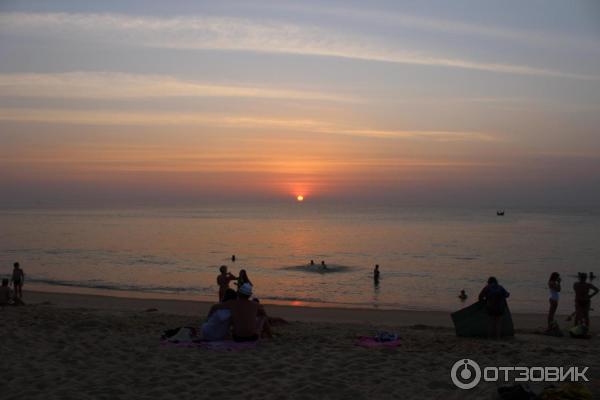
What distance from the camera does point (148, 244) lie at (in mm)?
59375

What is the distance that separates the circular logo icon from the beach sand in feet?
0.39

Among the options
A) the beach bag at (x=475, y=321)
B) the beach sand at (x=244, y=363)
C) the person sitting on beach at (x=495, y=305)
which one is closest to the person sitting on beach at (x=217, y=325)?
the beach sand at (x=244, y=363)

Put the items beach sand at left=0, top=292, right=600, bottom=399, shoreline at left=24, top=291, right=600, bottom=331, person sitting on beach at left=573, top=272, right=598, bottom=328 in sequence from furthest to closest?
shoreline at left=24, top=291, right=600, bottom=331, person sitting on beach at left=573, top=272, right=598, bottom=328, beach sand at left=0, top=292, right=600, bottom=399

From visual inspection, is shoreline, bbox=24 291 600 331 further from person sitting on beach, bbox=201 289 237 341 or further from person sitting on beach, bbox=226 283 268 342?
person sitting on beach, bbox=226 283 268 342

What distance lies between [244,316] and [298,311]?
10804 mm

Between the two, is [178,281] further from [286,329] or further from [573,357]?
[573,357]

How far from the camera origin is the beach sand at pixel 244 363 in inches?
277

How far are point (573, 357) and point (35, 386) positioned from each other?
8159 millimetres

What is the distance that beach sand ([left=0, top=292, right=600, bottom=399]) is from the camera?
7.04 m

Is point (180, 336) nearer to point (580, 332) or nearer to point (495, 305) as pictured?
point (495, 305)

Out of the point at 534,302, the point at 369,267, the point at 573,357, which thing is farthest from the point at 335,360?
the point at 369,267

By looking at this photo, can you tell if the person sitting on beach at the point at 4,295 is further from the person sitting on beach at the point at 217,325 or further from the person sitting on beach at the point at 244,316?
the person sitting on beach at the point at 244,316
